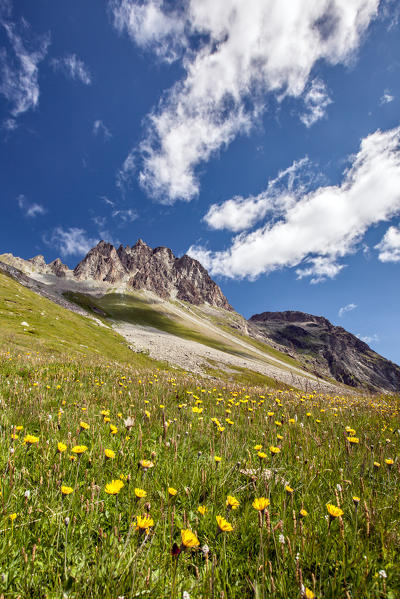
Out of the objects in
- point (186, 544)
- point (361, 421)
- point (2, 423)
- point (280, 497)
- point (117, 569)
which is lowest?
point (2, 423)

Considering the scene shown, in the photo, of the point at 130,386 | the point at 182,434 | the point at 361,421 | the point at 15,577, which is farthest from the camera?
the point at 130,386

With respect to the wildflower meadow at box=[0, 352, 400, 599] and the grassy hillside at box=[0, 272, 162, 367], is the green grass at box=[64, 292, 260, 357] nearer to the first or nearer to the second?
the grassy hillside at box=[0, 272, 162, 367]

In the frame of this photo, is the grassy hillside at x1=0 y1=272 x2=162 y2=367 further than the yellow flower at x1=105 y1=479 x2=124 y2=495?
Yes

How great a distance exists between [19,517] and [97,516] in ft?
2.37

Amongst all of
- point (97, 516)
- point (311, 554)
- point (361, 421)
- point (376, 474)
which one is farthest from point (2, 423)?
point (361, 421)

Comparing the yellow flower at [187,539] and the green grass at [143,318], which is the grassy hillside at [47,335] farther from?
the green grass at [143,318]

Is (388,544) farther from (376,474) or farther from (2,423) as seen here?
(2,423)

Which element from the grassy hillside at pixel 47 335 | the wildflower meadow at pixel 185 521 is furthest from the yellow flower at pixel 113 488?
the grassy hillside at pixel 47 335

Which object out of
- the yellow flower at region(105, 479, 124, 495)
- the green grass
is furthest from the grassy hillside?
the green grass

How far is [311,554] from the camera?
2262 mm

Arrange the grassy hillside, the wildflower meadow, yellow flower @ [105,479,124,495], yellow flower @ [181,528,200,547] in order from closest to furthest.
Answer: yellow flower @ [181,528,200,547] < the wildflower meadow < yellow flower @ [105,479,124,495] < the grassy hillside

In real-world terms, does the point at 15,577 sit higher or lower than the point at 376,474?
lower

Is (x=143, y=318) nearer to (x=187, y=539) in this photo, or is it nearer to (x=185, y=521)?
(x=185, y=521)

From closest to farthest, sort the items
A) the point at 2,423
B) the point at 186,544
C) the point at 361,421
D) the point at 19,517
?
the point at 186,544, the point at 19,517, the point at 2,423, the point at 361,421
